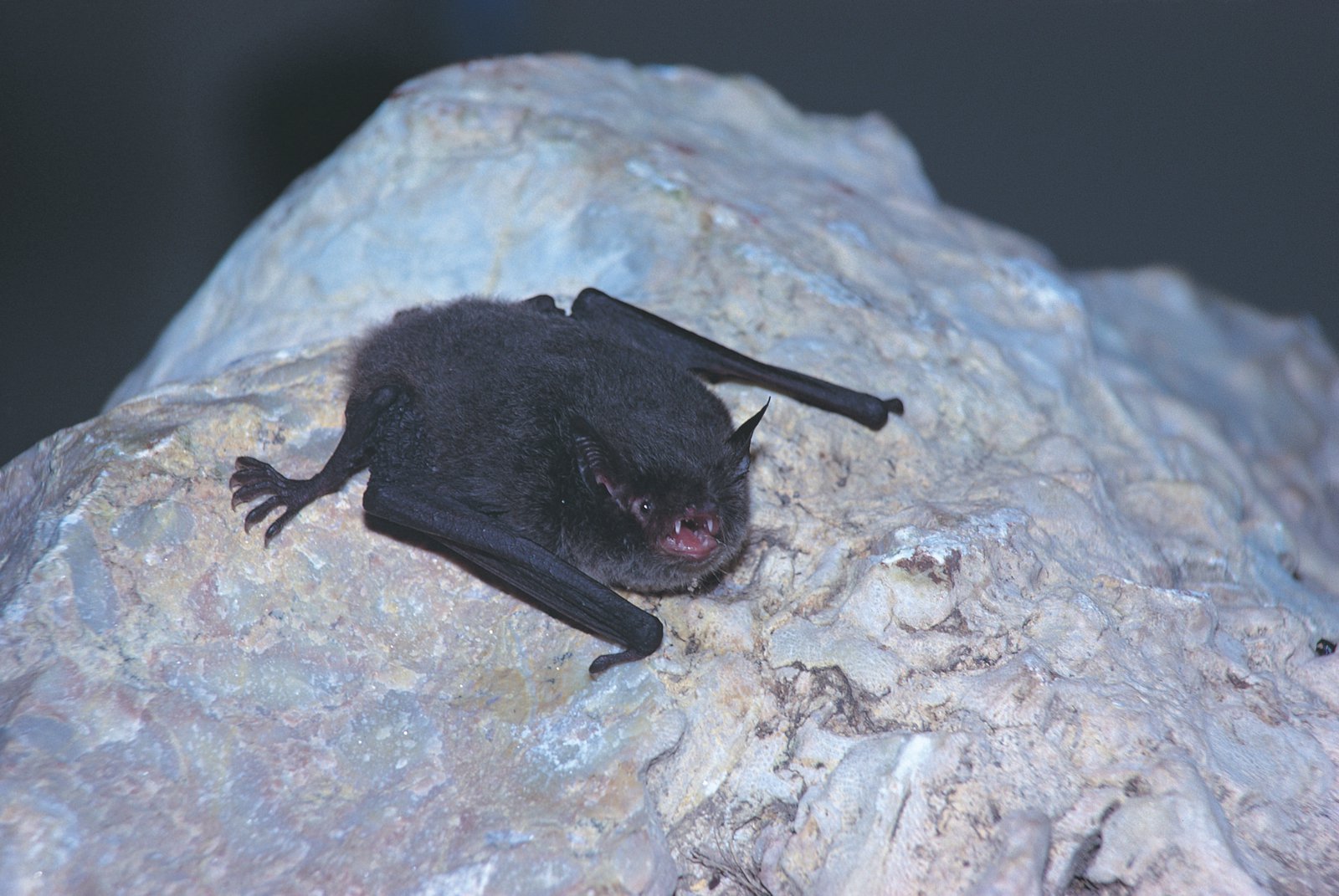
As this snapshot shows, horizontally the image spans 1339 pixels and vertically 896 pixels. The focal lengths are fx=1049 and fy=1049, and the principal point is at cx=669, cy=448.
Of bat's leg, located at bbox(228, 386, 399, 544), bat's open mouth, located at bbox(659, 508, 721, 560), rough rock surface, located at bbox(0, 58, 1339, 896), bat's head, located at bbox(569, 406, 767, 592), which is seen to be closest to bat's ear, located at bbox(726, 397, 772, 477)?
bat's head, located at bbox(569, 406, 767, 592)

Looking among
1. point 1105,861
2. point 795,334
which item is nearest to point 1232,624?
point 1105,861

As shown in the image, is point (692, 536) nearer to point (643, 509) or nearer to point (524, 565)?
point (643, 509)

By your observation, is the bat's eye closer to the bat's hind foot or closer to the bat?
the bat

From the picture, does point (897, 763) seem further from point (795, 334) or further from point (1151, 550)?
point (795, 334)

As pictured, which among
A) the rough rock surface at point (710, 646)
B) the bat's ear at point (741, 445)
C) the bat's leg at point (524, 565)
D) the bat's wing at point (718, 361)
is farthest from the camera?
the bat's wing at point (718, 361)

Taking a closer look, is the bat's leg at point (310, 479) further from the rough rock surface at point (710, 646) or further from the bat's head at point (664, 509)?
the bat's head at point (664, 509)

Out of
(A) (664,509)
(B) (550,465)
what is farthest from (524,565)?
(A) (664,509)

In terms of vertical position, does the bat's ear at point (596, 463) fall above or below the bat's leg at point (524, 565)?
above

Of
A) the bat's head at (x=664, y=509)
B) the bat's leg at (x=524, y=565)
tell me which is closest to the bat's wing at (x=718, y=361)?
the bat's head at (x=664, y=509)
